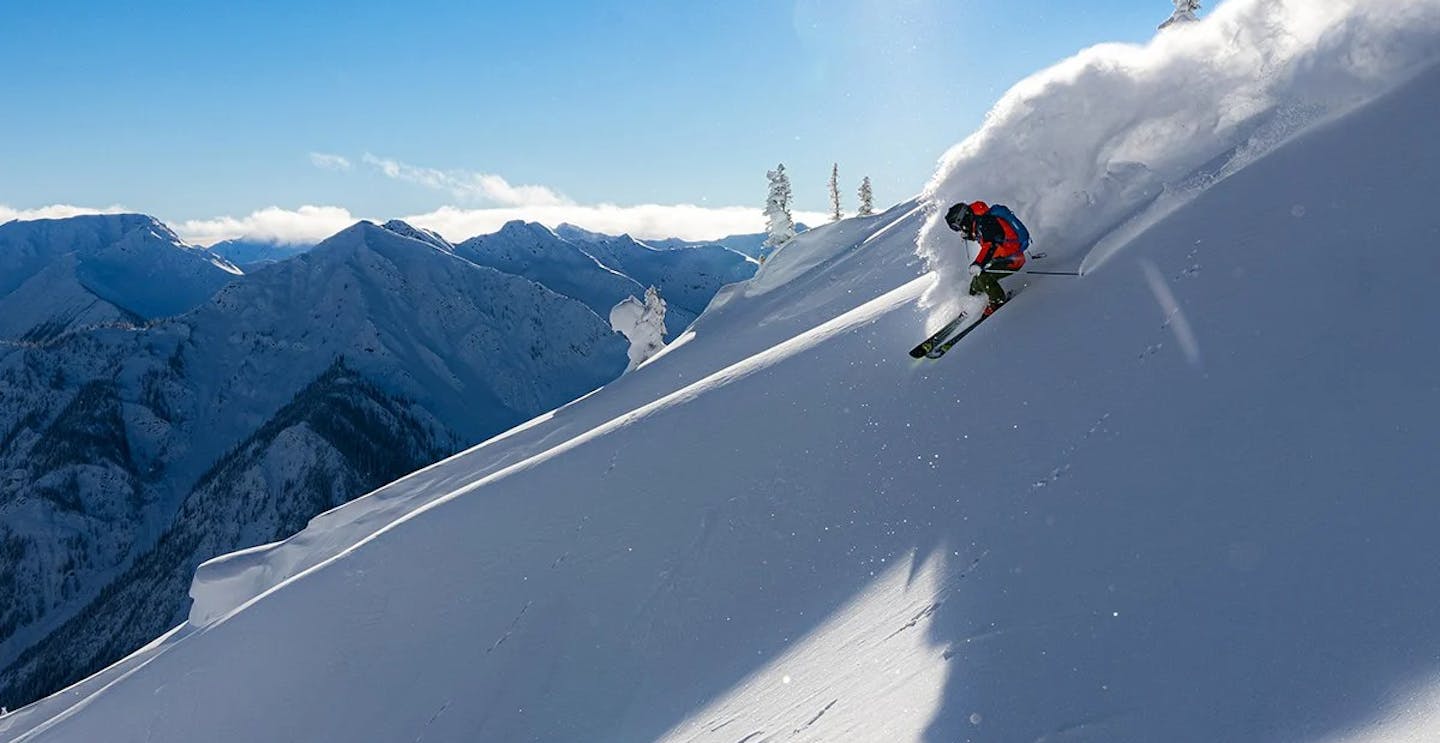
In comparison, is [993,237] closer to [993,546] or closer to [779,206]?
[993,546]

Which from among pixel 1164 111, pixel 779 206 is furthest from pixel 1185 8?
pixel 1164 111

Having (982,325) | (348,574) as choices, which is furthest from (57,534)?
(982,325)

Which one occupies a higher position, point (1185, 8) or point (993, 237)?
point (1185, 8)

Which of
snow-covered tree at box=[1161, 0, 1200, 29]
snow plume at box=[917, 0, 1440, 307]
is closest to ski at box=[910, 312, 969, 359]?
snow plume at box=[917, 0, 1440, 307]

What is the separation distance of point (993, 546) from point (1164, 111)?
25.4ft

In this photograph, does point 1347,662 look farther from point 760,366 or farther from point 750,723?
point 760,366

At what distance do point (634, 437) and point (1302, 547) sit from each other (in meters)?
10.9

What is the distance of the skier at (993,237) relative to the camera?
10266 mm

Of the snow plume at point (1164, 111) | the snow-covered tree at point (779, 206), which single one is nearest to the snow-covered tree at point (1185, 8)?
the snow-covered tree at point (779, 206)

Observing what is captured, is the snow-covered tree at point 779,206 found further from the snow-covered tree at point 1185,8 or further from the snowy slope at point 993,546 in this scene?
the snowy slope at point 993,546

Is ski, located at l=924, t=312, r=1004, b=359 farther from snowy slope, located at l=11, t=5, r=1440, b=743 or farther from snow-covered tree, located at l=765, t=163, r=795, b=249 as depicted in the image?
snow-covered tree, located at l=765, t=163, r=795, b=249

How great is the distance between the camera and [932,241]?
1216cm

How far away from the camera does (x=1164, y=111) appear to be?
1050 centimetres

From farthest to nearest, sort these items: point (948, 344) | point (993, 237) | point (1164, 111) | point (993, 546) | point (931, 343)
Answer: point (931, 343) < point (948, 344) < point (1164, 111) < point (993, 237) < point (993, 546)
